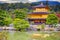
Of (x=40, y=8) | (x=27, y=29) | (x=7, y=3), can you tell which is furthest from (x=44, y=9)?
(x=7, y=3)

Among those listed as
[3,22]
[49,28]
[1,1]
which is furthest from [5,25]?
[1,1]

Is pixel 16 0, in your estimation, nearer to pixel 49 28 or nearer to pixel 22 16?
pixel 22 16

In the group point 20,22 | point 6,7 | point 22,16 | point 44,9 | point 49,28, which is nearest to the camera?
point 20,22

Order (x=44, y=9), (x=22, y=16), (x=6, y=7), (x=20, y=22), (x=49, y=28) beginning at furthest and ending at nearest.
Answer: (x=6, y=7) → (x=44, y=9) → (x=22, y=16) → (x=49, y=28) → (x=20, y=22)

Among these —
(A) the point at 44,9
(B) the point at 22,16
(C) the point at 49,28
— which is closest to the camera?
(C) the point at 49,28

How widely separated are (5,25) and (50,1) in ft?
57.4

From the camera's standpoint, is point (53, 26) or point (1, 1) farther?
point (1, 1)

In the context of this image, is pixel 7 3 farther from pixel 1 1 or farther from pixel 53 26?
pixel 53 26

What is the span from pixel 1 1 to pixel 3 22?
1602 cm

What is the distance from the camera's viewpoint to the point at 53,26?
17203 mm

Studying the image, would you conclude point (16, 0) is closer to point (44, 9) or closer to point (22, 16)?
point (44, 9)

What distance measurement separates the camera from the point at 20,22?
15031 millimetres

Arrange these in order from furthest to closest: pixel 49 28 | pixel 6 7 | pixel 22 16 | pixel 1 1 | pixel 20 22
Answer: pixel 1 1 < pixel 6 7 < pixel 22 16 < pixel 49 28 < pixel 20 22

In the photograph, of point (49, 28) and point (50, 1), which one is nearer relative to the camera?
point (49, 28)
